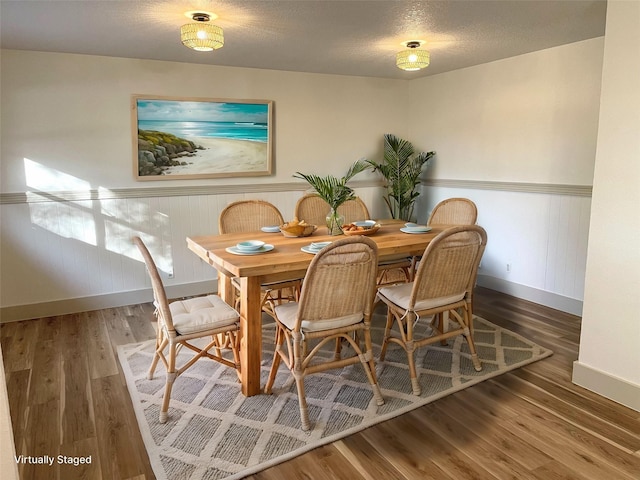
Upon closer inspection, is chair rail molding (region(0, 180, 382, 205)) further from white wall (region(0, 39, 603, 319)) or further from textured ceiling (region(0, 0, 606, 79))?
textured ceiling (region(0, 0, 606, 79))

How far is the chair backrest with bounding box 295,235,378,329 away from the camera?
2166 mm

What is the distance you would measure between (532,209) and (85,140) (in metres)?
3.88

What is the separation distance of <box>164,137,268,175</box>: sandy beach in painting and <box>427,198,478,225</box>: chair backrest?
1.78m

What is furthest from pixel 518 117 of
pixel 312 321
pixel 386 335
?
pixel 312 321

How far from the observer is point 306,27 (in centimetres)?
302

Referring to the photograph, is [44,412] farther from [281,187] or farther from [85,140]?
[281,187]

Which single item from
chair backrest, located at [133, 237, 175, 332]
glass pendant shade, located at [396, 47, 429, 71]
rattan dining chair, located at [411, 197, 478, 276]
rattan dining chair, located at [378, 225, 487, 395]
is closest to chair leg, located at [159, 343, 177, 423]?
chair backrest, located at [133, 237, 175, 332]

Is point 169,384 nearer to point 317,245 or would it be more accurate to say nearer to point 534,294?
point 317,245

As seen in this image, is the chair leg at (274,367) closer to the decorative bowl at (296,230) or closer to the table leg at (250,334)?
the table leg at (250,334)

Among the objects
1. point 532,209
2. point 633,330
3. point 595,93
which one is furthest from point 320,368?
point 595,93

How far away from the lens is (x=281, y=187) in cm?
475

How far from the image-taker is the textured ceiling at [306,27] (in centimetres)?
260

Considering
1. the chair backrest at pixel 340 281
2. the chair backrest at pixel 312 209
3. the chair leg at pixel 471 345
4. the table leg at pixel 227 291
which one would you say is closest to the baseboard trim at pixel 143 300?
the chair backrest at pixel 312 209

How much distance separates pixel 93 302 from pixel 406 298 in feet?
9.30
